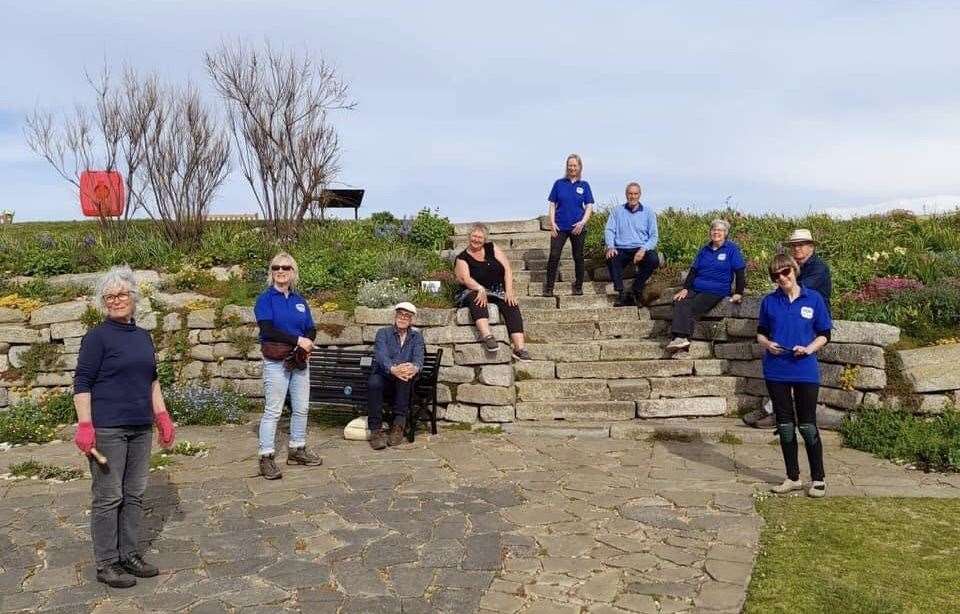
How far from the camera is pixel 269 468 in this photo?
19.6ft

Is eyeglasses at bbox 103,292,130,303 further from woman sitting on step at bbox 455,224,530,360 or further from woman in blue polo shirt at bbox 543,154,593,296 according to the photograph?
woman in blue polo shirt at bbox 543,154,593,296

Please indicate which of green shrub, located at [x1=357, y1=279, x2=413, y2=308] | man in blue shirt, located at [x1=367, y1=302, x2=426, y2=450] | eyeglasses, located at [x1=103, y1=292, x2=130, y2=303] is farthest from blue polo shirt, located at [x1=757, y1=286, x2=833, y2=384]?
green shrub, located at [x1=357, y1=279, x2=413, y2=308]

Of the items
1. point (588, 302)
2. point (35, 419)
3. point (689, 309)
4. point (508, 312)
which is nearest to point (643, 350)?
point (689, 309)

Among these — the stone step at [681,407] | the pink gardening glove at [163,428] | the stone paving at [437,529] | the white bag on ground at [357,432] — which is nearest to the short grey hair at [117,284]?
the pink gardening glove at [163,428]

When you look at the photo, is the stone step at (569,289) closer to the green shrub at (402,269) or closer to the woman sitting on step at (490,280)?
the green shrub at (402,269)

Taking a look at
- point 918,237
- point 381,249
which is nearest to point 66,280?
point 381,249

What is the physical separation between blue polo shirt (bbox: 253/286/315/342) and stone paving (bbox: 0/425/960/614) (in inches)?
47.1

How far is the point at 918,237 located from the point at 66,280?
39.0ft

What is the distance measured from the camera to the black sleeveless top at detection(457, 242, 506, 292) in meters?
8.27

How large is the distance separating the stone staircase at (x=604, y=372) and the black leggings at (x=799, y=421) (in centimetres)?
215

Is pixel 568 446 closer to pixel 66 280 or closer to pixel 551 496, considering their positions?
pixel 551 496

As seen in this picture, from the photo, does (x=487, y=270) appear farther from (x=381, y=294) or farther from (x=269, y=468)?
(x=269, y=468)

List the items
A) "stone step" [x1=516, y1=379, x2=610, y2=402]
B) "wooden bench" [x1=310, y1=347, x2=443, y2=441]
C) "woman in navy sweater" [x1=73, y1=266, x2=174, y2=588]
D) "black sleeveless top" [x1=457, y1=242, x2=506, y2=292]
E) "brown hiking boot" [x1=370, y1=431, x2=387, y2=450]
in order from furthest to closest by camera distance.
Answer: "black sleeveless top" [x1=457, y1=242, x2=506, y2=292] → "stone step" [x1=516, y1=379, x2=610, y2=402] → "wooden bench" [x1=310, y1=347, x2=443, y2=441] → "brown hiking boot" [x1=370, y1=431, x2=387, y2=450] → "woman in navy sweater" [x1=73, y1=266, x2=174, y2=588]

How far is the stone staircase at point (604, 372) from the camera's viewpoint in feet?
25.5
